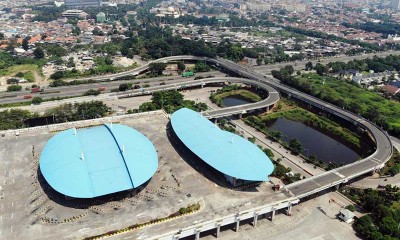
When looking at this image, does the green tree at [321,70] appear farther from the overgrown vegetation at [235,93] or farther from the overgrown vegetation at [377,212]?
the overgrown vegetation at [377,212]

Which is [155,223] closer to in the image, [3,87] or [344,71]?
[3,87]

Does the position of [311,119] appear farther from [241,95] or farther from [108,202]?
[108,202]

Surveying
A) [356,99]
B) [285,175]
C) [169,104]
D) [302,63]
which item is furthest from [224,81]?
[285,175]

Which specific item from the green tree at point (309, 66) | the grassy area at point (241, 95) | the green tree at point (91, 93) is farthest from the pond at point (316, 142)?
the green tree at point (309, 66)

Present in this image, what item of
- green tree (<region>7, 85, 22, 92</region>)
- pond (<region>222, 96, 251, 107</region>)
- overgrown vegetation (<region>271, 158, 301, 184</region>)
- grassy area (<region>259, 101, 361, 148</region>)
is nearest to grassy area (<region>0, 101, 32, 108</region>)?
green tree (<region>7, 85, 22, 92</region>)

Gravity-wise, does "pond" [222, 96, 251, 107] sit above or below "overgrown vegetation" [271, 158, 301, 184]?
below

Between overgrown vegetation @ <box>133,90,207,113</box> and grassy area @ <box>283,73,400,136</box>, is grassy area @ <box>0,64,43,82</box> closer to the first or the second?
overgrown vegetation @ <box>133,90,207,113</box>
